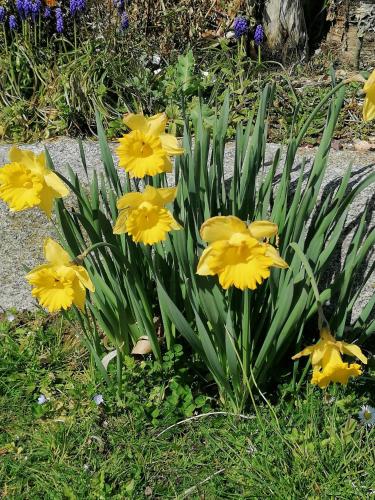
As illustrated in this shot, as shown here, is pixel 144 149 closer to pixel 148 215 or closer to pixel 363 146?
pixel 148 215

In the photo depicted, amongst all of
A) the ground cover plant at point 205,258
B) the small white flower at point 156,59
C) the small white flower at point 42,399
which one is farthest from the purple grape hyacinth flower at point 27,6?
the small white flower at point 42,399

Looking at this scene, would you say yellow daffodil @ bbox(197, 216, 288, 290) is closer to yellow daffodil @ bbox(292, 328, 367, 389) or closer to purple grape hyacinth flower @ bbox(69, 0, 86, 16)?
yellow daffodil @ bbox(292, 328, 367, 389)

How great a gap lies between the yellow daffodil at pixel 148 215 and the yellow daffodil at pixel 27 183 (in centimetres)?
19

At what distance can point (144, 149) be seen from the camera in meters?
1.71

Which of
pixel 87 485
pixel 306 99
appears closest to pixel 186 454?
pixel 87 485

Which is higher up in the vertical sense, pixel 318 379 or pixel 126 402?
pixel 318 379

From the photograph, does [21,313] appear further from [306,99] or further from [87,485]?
[306,99]

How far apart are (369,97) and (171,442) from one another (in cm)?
135

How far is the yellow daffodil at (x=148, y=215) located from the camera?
1687 millimetres

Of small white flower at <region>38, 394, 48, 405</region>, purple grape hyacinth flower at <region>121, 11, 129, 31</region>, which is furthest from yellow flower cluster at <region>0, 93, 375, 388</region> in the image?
purple grape hyacinth flower at <region>121, 11, 129, 31</region>

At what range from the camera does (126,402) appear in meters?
2.24

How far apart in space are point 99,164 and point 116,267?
927 mm

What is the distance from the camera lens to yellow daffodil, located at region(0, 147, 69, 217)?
1.69 meters

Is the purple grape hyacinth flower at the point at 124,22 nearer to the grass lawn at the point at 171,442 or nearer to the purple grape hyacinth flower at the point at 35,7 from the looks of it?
the purple grape hyacinth flower at the point at 35,7
